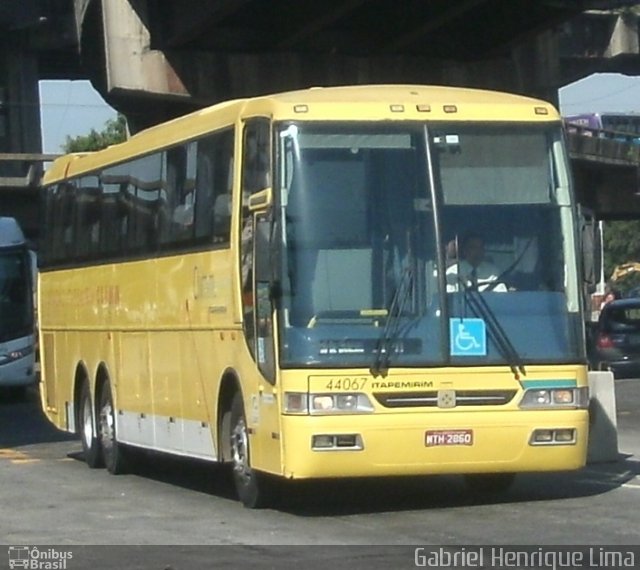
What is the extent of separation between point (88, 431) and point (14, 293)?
16653mm

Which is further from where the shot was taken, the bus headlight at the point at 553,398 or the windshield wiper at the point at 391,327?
the bus headlight at the point at 553,398

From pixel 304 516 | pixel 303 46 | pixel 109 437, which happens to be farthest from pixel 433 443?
pixel 303 46

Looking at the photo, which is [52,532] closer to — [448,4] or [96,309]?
[96,309]

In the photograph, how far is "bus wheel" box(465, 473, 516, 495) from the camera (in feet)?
50.5

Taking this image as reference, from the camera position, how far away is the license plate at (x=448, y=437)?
45.5 ft

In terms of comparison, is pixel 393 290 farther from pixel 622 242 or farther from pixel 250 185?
pixel 622 242

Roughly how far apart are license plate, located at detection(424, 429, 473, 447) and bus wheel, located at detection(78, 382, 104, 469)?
21.6ft

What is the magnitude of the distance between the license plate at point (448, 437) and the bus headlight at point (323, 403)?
0.50 m

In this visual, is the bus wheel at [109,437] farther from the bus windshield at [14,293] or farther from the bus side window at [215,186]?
the bus windshield at [14,293]

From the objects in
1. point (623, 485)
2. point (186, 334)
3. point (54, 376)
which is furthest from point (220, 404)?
point (54, 376)

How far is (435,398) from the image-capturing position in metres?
13.9

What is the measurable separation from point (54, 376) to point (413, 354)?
8829mm

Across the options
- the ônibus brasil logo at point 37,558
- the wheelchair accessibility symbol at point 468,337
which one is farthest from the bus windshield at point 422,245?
the ônibus brasil logo at point 37,558

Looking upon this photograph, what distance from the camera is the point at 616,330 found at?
36.5m
